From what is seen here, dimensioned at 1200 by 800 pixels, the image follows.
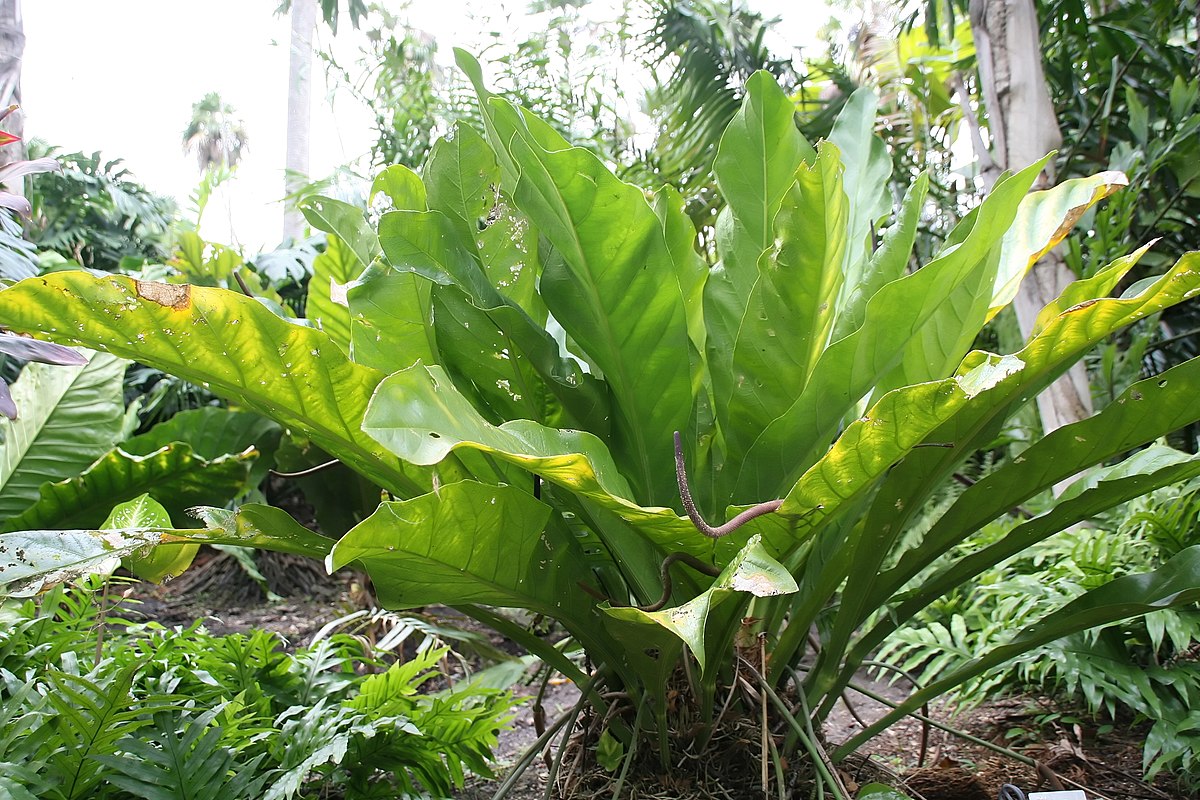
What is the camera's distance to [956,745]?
1271 mm

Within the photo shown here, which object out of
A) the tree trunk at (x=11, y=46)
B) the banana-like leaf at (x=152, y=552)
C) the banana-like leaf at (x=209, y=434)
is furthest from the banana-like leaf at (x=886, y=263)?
the tree trunk at (x=11, y=46)

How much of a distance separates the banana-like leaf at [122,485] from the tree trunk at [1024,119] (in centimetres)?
150

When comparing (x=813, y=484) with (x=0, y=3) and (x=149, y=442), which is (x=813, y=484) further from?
(x=0, y=3)

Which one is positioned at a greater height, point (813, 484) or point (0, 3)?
point (0, 3)

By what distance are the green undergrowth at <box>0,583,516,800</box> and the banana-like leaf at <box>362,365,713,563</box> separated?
0.52 m

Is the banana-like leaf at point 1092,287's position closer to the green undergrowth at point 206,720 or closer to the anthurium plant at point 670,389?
the anthurium plant at point 670,389

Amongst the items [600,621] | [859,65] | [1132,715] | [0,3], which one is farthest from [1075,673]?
[0,3]

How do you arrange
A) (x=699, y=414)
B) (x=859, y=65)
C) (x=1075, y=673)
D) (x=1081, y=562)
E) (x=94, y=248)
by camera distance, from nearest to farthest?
(x=699, y=414)
(x=1075, y=673)
(x=1081, y=562)
(x=859, y=65)
(x=94, y=248)

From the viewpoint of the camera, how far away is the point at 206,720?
84 centimetres

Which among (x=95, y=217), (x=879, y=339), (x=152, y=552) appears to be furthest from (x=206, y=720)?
(x=95, y=217)

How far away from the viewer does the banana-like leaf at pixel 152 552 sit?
676 mm

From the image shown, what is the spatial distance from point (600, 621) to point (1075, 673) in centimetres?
87

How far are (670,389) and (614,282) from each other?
0.12 m

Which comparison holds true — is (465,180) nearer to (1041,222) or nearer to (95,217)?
(1041,222)
